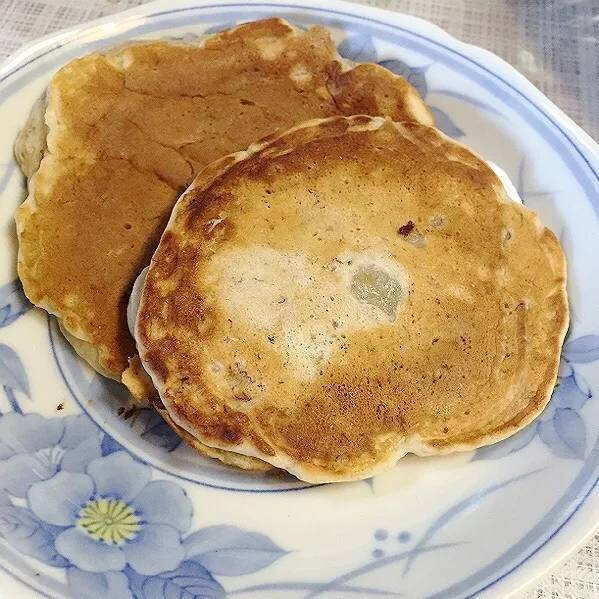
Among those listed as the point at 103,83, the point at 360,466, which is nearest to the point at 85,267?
the point at 103,83

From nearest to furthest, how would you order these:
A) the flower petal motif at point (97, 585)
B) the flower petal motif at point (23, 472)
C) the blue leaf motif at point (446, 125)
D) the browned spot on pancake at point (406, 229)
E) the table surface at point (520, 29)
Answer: the flower petal motif at point (97, 585), the flower petal motif at point (23, 472), the browned spot on pancake at point (406, 229), the blue leaf motif at point (446, 125), the table surface at point (520, 29)

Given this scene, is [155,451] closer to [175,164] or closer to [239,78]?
[175,164]

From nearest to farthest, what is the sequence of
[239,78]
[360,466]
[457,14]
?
[360,466], [239,78], [457,14]

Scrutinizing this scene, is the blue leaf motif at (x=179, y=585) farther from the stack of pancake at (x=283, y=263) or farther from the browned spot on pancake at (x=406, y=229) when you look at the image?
the browned spot on pancake at (x=406, y=229)

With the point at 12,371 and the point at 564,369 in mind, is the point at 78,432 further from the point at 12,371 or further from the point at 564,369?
the point at 564,369

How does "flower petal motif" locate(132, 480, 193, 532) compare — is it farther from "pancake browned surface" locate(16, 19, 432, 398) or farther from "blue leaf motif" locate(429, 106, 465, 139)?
"blue leaf motif" locate(429, 106, 465, 139)

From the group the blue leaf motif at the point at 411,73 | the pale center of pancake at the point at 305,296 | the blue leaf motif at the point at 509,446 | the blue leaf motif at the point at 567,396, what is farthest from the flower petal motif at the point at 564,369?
the blue leaf motif at the point at 411,73

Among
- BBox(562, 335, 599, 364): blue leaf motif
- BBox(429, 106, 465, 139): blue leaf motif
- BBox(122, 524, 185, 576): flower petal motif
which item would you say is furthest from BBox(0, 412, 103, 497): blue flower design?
BBox(429, 106, 465, 139): blue leaf motif
